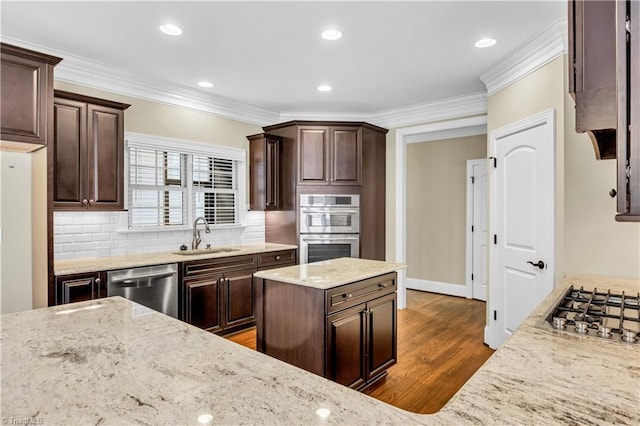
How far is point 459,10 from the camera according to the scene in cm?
257

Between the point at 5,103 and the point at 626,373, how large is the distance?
3.45m

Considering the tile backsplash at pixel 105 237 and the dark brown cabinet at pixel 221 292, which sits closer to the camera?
the tile backsplash at pixel 105 237

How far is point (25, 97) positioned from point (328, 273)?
2407 millimetres

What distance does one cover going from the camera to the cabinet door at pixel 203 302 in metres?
3.63

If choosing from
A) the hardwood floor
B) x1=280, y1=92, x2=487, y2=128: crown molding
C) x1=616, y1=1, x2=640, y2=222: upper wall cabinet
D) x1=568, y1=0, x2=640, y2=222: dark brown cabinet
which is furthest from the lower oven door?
x1=616, y1=1, x2=640, y2=222: upper wall cabinet

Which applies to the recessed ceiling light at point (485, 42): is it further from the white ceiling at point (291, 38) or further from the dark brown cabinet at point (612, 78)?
the dark brown cabinet at point (612, 78)

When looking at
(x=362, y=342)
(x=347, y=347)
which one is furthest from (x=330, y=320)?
(x=362, y=342)

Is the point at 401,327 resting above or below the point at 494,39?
below

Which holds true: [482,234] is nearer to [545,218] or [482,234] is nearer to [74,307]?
[545,218]

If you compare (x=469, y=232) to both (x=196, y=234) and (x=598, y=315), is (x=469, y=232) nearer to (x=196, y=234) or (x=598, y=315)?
(x=196, y=234)

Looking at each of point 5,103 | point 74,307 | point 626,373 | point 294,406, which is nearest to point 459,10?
point 626,373

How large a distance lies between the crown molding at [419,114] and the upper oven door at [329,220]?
53.9 inches

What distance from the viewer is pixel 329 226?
16.2ft

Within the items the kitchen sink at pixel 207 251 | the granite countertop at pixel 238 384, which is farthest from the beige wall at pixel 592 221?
the kitchen sink at pixel 207 251
